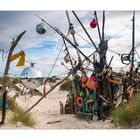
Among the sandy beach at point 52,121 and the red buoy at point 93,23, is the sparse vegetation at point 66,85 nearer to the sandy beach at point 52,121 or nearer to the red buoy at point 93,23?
the sandy beach at point 52,121

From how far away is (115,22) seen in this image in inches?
263

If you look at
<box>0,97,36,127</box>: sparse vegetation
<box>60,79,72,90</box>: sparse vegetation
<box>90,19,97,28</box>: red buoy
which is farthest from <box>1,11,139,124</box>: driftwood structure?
<box>60,79,72,90</box>: sparse vegetation

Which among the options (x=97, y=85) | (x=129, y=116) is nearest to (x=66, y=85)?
(x=97, y=85)

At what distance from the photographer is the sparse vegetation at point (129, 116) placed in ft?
21.8

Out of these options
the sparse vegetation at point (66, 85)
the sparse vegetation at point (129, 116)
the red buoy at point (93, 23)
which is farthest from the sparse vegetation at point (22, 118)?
the sparse vegetation at point (66, 85)

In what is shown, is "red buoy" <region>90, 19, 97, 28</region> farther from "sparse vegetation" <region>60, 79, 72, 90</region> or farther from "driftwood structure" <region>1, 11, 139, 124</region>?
"sparse vegetation" <region>60, 79, 72, 90</region>

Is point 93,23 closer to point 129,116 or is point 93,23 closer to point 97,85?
point 97,85

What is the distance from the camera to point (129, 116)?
6.68 meters

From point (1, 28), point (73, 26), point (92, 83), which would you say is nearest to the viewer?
point (1, 28)

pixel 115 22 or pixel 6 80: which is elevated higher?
pixel 115 22

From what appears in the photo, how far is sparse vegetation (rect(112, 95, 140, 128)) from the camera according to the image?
665cm
